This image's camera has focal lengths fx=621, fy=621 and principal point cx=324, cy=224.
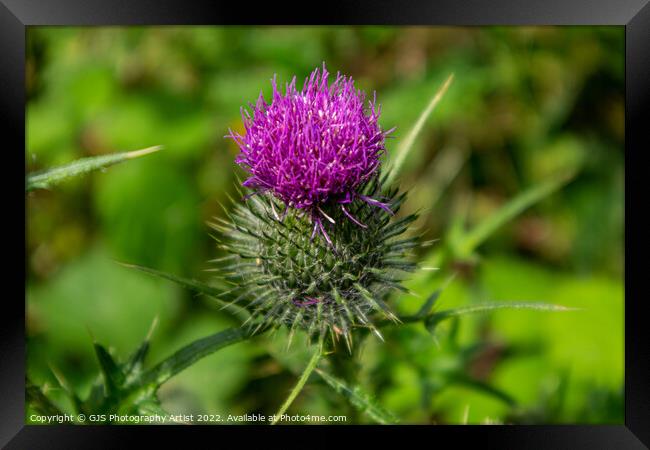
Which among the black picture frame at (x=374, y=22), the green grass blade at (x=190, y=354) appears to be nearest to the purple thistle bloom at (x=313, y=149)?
the black picture frame at (x=374, y=22)

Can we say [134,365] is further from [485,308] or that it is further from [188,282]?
[485,308]

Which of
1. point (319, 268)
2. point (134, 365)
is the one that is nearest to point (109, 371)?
point (134, 365)

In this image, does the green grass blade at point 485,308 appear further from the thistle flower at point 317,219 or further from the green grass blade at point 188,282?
the green grass blade at point 188,282

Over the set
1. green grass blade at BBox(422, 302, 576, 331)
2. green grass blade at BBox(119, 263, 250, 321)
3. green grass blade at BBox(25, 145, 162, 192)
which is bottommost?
green grass blade at BBox(422, 302, 576, 331)

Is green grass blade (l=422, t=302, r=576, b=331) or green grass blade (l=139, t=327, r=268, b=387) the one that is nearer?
green grass blade (l=422, t=302, r=576, b=331)

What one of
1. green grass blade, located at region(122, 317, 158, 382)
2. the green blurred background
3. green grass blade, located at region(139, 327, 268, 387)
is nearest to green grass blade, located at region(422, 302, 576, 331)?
green grass blade, located at region(139, 327, 268, 387)

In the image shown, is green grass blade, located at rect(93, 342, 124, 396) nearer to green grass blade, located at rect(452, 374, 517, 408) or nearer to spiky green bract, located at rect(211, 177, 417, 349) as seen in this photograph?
spiky green bract, located at rect(211, 177, 417, 349)

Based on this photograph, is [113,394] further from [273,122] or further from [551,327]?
[551,327]

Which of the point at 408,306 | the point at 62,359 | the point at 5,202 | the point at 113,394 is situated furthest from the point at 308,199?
the point at 62,359
